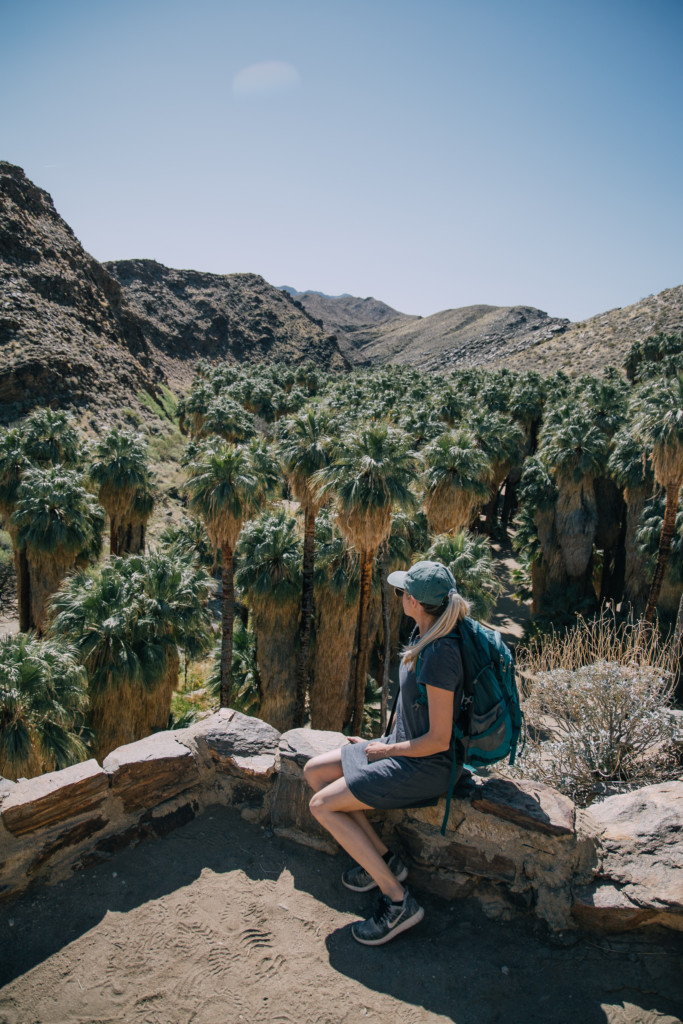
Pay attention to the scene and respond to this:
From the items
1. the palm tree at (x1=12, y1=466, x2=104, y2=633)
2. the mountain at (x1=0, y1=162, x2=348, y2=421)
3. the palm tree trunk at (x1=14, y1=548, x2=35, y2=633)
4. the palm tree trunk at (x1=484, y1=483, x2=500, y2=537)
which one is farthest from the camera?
the mountain at (x1=0, y1=162, x2=348, y2=421)

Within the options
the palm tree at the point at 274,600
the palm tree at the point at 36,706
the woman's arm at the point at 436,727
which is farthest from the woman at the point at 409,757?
the palm tree at the point at 274,600

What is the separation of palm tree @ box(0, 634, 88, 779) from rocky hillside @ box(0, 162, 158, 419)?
137 feet

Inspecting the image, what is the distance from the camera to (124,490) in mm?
24453

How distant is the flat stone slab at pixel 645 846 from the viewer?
3.74 meters

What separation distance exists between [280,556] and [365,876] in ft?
51.6

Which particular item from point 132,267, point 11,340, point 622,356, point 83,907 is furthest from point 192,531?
point 132,267

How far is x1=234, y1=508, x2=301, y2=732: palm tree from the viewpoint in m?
19.7

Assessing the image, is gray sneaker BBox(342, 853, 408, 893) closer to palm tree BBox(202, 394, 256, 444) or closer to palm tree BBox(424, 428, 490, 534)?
palm tree BBox(424, 428, 490, 534)

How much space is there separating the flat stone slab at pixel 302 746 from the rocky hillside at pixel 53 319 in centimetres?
5032

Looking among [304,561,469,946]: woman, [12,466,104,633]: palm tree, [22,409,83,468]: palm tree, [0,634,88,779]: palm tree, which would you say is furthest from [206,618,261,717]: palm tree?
[304,561,469,946]: woman

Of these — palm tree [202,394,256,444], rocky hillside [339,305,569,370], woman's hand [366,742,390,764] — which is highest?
rocky hillside [339,305,569,370]

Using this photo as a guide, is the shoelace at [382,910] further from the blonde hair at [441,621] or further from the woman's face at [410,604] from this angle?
the woman's face at [410,604]

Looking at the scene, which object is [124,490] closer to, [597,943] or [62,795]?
[62,795]

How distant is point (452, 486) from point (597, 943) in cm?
1887
